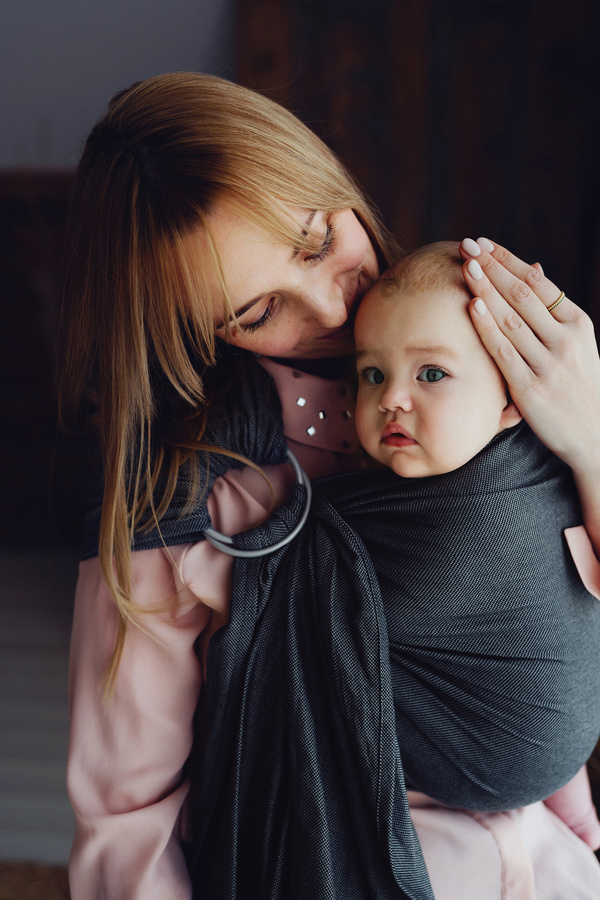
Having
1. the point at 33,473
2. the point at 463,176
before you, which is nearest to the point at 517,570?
the point at 463,176

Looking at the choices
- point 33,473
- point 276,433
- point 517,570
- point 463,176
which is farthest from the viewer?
point 33,473

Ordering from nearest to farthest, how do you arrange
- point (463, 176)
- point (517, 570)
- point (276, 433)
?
1. point (517, 570)
2. point (276, 433)
3. point (463, 176)

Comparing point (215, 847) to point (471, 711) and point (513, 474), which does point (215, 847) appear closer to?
point (471, 711)

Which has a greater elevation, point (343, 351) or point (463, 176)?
point (463, 176)

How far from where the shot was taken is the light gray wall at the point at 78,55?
44.8 inches

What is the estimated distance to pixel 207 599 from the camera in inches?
29.1

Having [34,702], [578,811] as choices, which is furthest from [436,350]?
[34,702]

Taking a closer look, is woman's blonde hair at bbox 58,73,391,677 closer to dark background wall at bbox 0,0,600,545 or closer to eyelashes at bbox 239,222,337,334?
eyelashes at bbox 239,222,337,334

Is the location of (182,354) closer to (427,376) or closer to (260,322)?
(260,322)

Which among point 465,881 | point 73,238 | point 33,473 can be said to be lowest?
point 33,473

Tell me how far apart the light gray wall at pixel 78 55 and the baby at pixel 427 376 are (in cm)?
76

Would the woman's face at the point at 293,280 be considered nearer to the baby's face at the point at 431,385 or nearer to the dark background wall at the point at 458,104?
the baby's face at the point at 431,385

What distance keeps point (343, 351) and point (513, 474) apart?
0.98 ft

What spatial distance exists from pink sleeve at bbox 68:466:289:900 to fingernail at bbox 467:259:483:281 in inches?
17.5
